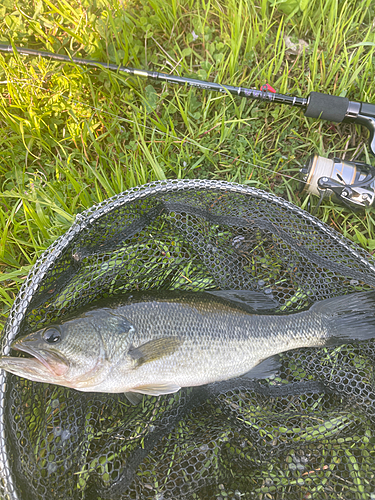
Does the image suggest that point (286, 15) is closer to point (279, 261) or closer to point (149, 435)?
point (279, 261)

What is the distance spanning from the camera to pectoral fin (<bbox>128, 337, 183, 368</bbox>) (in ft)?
6.62

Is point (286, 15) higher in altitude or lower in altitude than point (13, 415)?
higher

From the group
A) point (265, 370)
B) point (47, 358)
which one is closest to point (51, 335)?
point (47, 358)

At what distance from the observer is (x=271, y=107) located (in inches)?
117

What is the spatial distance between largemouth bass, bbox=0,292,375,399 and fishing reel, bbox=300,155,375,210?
2.69ft

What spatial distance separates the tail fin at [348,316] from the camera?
7.53 ft

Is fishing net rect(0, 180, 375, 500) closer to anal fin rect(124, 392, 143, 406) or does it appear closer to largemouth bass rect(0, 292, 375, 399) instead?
anal fin rect(124, 392, 143, 406)

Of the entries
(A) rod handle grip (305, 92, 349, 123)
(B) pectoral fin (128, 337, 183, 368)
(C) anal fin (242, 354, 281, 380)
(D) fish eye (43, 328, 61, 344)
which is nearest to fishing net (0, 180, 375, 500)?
(C) anal fin (242, 354, 281, 380)

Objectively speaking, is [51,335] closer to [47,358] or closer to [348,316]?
[47,358]

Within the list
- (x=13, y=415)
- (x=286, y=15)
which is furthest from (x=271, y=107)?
(x=13, y=415)

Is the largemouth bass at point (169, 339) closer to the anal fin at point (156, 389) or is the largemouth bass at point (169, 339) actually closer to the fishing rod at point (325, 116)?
the anal fin at point (156, 389)

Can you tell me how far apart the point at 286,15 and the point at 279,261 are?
7.73 feet

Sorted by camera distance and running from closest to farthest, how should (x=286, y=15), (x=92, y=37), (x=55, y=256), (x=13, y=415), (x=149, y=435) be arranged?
(x=13, y=415) → (x=55, y=256) → (x=149, y=435) → (x=92, y=37) → (x=286, y=15)

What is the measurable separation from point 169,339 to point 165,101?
2.17 meters
